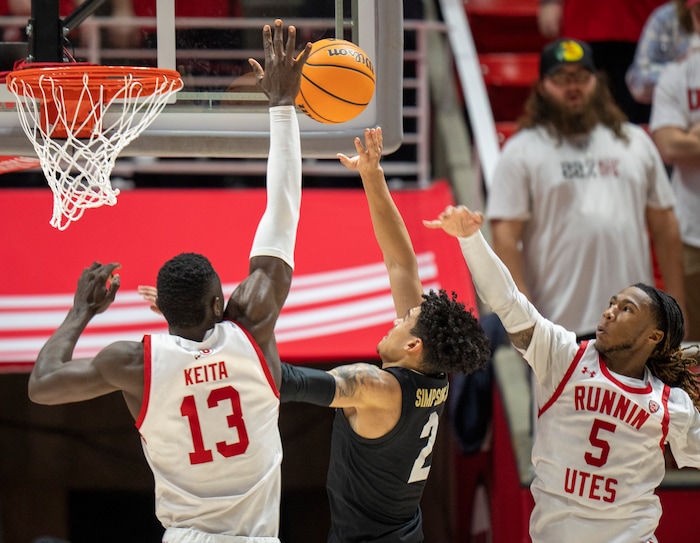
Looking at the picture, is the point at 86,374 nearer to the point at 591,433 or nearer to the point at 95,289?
the point at 95,289

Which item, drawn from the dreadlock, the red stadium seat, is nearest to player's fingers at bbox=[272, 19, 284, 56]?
the dreadlock

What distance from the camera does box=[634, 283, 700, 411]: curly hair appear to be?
402 centimetres

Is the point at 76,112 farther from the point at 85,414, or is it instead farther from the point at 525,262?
the point at 85,414

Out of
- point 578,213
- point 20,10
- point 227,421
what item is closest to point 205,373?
point 227,421

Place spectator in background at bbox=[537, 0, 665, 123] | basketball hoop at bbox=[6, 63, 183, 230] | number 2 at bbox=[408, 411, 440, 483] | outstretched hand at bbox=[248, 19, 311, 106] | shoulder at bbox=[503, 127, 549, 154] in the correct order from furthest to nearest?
spectator in background at bbox=[537, 0, 665, 123] → shoulder at bbox=[503, 127, 549, 154] → number 2 at bbox=[408, 411, 440, 483] → basketball hoop at bbox=[6, 63, 183, 230] → outstretched hand at bbox=[248, 19, 311, 106]

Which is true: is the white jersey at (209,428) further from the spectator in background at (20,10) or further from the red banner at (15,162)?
the spectator in background at (20,10)

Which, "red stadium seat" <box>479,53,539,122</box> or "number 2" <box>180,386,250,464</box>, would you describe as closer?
"number 2" <box>180,386,250,464</box>

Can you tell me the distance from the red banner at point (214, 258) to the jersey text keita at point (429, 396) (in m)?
1.96

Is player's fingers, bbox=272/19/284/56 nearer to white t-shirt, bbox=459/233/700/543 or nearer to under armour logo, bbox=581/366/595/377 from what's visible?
white t-shirt, bbox=459/233/700/543

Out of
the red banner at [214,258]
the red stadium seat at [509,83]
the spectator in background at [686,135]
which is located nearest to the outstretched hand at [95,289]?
the red banner at [214,258]

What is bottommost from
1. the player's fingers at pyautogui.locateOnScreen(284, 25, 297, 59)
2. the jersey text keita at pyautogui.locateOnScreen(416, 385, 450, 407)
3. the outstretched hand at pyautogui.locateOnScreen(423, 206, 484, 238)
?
the jersey text keita at pyautogui.locateOnScreen(416, 385, 450, 407)

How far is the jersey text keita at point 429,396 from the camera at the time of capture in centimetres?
392

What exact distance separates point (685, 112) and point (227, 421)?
374 centimetres

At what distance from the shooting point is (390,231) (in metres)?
A: 4.33
